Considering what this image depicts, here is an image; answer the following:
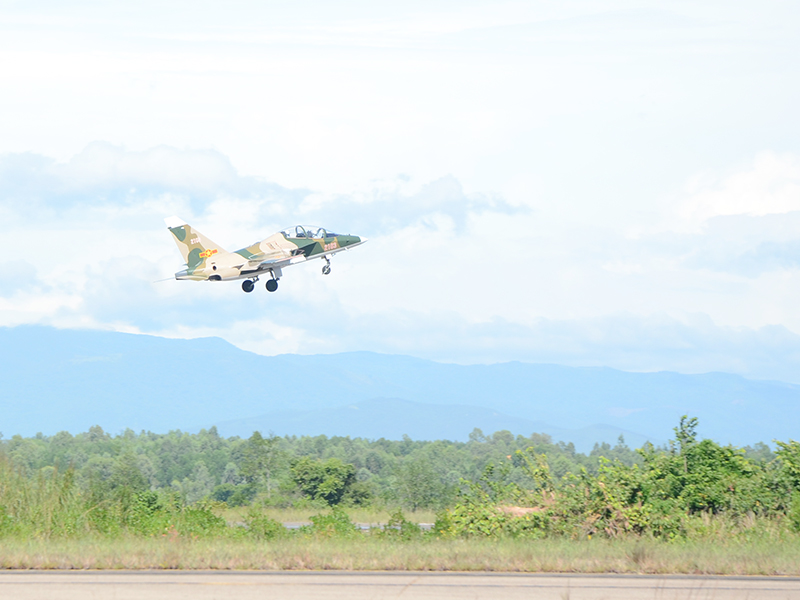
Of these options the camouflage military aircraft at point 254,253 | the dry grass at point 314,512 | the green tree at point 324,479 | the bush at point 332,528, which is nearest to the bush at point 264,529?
the bush at point 332,528

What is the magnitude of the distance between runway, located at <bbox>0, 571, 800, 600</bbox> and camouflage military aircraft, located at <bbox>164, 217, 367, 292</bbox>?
17.1m

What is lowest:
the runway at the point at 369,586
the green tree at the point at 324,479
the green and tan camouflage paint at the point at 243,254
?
the green tree at the point at 324,479

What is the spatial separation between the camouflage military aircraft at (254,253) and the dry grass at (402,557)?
47.6 feet

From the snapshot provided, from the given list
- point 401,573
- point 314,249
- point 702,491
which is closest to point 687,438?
point 702,491

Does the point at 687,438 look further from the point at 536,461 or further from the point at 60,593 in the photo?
the point at 60,593

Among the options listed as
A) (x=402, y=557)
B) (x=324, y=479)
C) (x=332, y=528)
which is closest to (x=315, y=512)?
(x=324, y=479)

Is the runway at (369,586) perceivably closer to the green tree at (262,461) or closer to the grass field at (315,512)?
the grass field at (315,512)

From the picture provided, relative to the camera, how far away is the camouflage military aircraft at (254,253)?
34.2 m

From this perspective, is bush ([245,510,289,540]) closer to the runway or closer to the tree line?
the tree line

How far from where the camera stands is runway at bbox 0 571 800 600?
16141 mm

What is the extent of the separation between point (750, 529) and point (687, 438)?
17.2 feet

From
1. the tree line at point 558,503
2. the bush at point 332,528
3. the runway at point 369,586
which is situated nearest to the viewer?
the runway at point 369,586

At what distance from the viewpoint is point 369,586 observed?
55.8 feet

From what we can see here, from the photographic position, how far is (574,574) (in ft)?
61.9
